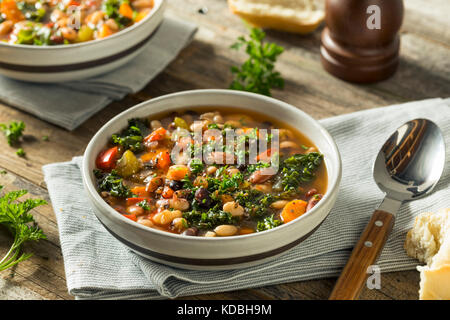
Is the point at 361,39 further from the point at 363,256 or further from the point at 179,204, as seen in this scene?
the point at 179,204

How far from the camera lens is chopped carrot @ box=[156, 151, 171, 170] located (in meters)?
2.51

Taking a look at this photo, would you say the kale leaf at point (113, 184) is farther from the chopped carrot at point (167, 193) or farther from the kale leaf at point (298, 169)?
the kale leaf at point (298, 169)

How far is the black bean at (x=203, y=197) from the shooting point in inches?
89.7

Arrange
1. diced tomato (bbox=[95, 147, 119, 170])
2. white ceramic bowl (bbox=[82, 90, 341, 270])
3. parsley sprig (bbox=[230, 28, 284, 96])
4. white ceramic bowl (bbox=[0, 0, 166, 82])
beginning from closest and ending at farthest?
white ceramic bowl (bbox=[82, 90, 341, 270])
diced tomato (bbox=[95, 147, 119, 170])
white ceramic bowl (bbox=[0, 0, 166, 82])
parsley sprig (bbox=[230, 28, 284, 96])

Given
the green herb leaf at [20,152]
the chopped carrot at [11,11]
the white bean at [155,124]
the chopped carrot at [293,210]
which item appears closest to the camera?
the chopped carrot at [293,210]

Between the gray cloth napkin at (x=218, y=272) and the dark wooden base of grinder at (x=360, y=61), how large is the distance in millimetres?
679

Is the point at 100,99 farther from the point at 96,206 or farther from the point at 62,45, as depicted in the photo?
the point at 96,206

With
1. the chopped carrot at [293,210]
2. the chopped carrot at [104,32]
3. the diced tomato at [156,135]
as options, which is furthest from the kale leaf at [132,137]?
the chopped carrot at [104,32]

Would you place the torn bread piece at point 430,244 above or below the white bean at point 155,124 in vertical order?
below

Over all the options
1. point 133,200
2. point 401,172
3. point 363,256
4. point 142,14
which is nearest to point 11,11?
point 142,14

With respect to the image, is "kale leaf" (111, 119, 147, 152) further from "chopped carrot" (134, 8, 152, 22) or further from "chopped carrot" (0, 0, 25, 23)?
"chopped carrot" (0, 0, 25, 23)

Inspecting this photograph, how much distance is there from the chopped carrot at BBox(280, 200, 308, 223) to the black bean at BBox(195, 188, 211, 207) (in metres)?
0.29

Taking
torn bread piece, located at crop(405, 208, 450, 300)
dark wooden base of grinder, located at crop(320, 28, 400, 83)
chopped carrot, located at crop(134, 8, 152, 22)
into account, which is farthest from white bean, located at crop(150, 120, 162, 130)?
dark wooden base of grinder, located at crop(320, 28, 400, 83)
